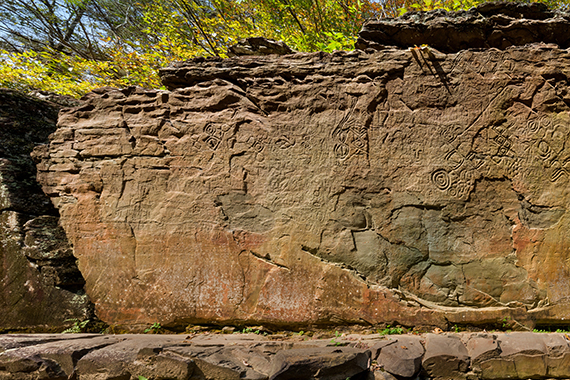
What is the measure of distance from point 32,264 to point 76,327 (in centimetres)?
82

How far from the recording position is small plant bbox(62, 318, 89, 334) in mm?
3344

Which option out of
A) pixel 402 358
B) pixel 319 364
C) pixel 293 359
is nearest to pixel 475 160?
pixel 402 358

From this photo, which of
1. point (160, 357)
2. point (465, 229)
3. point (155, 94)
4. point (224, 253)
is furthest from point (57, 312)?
point (465, 229)

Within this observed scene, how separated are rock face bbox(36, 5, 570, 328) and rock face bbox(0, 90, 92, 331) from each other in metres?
0.20

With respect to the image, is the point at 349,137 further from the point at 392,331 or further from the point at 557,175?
the point at 557,175

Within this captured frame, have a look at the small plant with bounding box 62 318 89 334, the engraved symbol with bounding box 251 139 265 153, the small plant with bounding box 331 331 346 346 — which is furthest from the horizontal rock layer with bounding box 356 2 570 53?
the small plant with bounding box 62 318 89 334

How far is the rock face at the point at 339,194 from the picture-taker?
10.5ft

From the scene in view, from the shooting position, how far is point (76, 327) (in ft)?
11.0

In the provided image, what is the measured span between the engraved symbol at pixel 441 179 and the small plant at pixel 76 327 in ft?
12.3

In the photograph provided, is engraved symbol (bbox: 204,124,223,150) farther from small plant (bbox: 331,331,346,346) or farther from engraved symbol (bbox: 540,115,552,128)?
engraved symbol (bbox: 540,115,552,128)

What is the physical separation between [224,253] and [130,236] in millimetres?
1014

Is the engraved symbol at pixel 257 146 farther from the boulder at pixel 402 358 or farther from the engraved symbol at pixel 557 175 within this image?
the engraved symbol at pixel 557 175

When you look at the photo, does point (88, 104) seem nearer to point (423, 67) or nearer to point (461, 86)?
point (423, 67)

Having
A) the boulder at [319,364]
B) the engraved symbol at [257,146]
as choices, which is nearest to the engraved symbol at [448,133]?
the engraved symbol at [257,146]
